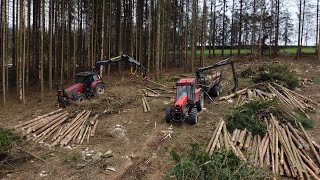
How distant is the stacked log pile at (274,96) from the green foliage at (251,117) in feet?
5.76

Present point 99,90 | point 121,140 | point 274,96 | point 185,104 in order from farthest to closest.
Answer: point 99,90 < point 274,96 < point 185,104 < point 121,140

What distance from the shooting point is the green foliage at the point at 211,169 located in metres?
6.82

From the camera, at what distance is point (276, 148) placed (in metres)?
9.56

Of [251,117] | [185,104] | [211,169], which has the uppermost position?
[185,104]

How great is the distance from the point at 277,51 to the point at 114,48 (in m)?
18.9

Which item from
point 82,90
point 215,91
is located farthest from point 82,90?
point 215,91

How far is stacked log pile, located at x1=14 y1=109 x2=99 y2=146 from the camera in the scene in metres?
11.1

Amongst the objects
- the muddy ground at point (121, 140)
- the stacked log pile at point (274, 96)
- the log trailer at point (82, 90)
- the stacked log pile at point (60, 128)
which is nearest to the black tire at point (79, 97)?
the log trailer at point (82, 90)

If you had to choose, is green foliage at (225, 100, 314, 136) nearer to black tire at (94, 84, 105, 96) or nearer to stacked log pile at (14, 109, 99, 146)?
stacked log pile at (14, 109, 99, 146)

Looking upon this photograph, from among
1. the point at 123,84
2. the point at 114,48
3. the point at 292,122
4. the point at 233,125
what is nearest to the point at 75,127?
the point at 233,125

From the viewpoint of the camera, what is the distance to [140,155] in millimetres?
9859

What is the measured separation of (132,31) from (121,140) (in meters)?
18.8

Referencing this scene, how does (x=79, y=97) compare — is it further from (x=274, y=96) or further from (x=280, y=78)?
(x=280, y=78)

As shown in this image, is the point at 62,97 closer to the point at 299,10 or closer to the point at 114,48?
the point at 114,48
